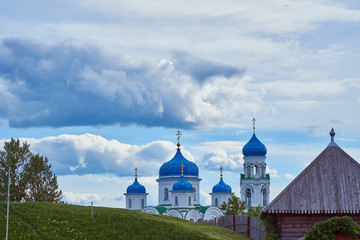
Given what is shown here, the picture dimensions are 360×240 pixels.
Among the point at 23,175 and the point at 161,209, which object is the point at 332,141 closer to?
the point at 23,175

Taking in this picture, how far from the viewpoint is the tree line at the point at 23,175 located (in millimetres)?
49812

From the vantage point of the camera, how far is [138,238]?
3569 centimetres

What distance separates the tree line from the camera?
163 ft

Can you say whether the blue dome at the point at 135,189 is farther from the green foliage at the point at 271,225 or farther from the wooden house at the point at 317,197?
the wooden house at the point at 317,197

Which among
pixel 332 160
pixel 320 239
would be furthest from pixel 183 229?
pixel 320 239

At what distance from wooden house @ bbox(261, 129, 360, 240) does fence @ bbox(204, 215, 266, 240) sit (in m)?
5.31

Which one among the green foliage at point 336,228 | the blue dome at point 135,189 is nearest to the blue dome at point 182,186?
the blue dome at point 135,189

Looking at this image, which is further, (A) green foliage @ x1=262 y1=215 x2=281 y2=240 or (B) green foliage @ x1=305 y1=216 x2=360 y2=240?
(A) green foliage @ x1=262 y1=215 x2=281 y2=240

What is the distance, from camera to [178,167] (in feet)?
276

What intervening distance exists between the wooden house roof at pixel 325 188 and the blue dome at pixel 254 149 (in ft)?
174

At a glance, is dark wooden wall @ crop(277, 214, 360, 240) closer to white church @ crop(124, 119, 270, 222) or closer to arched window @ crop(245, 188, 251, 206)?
white church @ crop(124, 119, 270, 222)

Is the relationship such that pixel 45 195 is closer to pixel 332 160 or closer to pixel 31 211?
pixel 31 211

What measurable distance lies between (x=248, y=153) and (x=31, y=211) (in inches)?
1848

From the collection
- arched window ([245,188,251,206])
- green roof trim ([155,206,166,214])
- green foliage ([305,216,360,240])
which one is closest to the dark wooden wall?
green foliage ([305,216,360,240])
